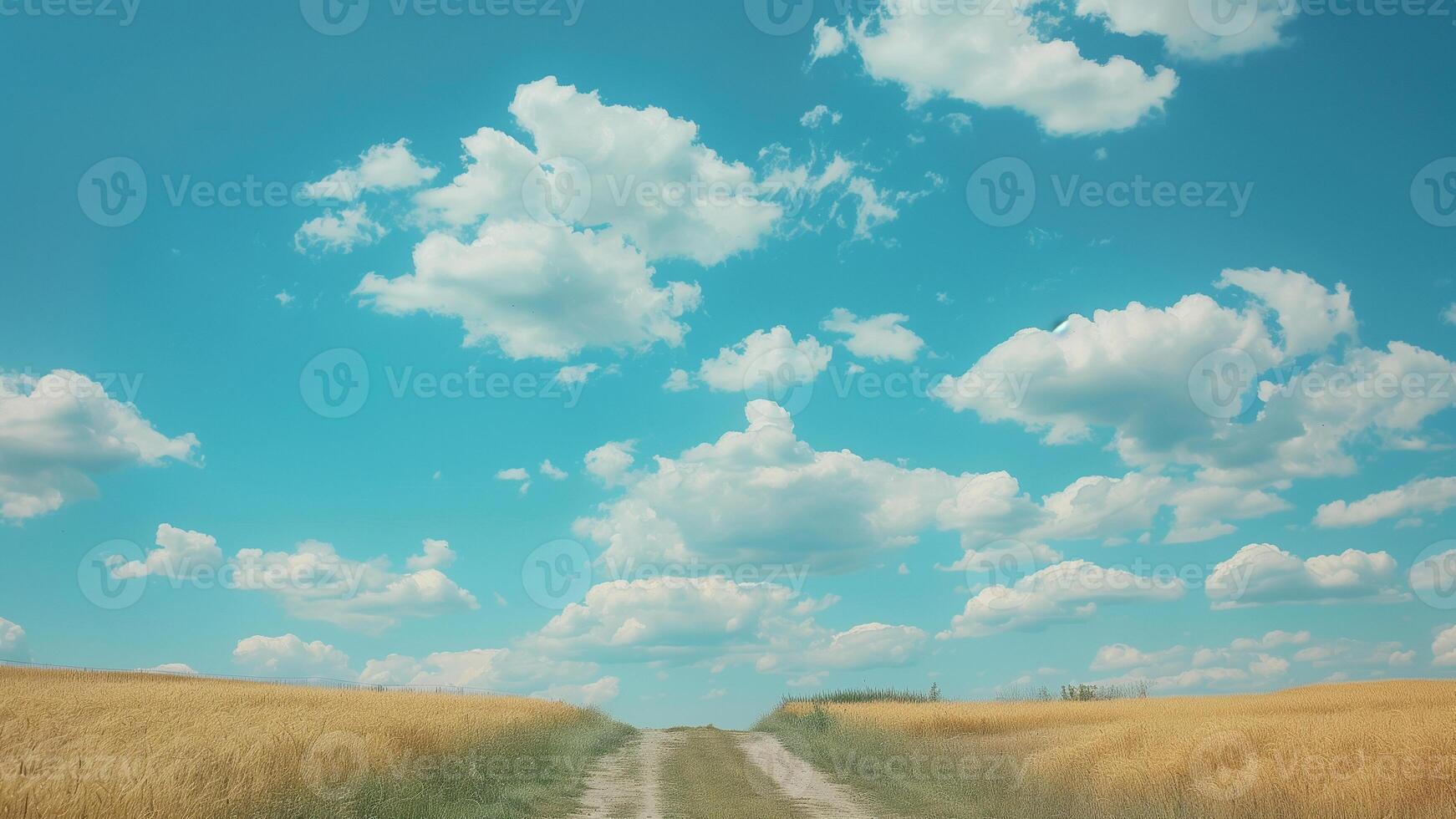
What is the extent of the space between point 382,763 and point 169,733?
3.92 metres

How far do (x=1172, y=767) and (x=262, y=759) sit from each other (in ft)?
52.5

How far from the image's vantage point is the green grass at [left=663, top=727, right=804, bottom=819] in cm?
1962

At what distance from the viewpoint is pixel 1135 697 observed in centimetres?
5094

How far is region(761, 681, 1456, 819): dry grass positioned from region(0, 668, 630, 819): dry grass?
8.61 metres

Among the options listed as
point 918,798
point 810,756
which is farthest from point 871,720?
point 918,798

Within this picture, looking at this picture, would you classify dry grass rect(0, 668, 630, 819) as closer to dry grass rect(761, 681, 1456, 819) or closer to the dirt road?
the dirt road

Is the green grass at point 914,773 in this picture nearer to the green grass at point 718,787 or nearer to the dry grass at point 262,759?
the green grass at point 718,787

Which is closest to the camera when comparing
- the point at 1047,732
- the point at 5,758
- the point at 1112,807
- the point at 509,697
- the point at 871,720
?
the point at 5,758

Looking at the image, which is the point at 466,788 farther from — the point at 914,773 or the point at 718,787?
the point at 914,773

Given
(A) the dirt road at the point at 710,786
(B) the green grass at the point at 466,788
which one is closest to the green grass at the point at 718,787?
(A) the dirt road at the point at 710,786

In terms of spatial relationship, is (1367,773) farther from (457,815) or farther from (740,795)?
(457,815)

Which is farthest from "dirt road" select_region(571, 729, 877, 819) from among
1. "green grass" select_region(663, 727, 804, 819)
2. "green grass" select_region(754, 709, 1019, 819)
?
"green grass" select_region(754, 709, 1019, 819)

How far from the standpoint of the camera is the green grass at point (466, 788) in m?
16.2

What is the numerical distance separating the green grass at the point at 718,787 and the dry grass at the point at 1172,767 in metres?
2.55
